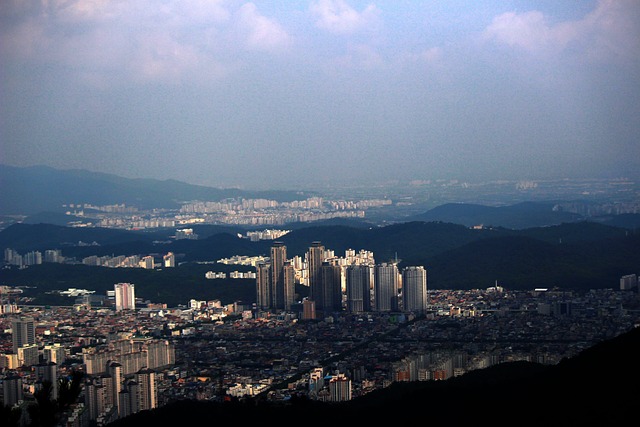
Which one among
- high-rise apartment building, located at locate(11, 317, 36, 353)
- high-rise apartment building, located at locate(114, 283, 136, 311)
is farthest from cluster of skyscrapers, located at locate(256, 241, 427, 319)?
high-rise apartment building, located at locate(11, 317, 36, 353)

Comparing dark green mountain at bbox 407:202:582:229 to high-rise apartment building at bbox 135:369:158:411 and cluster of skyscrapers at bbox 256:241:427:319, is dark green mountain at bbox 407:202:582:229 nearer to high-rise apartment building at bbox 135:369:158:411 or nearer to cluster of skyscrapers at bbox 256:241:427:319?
cluster of skyscrapers at bbox 256:241:427:319

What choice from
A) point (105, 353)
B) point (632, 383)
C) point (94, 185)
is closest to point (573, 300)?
point (105, 353)

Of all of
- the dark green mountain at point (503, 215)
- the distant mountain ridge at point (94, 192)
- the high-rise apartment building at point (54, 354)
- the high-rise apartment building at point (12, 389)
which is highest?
the distant mountain ridge at point (94, 192)

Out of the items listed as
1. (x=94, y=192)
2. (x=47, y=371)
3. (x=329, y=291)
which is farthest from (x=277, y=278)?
(x=94, y=192)

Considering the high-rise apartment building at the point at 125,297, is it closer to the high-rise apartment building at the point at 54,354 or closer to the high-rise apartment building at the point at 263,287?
the high-rise apartment building at the point at 263,287

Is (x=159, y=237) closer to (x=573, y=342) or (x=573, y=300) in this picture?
(x=573, y=300)

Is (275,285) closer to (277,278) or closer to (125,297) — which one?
(277,278)

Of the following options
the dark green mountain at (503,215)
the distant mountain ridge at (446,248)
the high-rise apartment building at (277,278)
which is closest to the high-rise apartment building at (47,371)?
the high-rise apartment building at (277,278)
